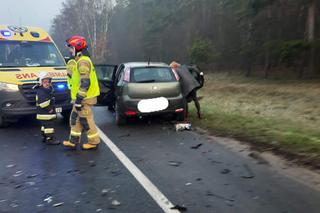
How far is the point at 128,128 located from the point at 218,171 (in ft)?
14.6

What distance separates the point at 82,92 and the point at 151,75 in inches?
124

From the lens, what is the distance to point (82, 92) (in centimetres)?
777

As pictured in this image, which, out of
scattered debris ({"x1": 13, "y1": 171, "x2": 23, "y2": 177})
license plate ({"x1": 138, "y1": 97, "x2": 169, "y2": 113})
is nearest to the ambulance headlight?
license plate ({"x1": 138, "y1": 97, "x2": 169, "y2": 113})

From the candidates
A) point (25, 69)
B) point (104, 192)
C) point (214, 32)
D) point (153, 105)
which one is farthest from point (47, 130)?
point (214, 32)

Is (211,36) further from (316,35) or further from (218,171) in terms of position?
(218,171)

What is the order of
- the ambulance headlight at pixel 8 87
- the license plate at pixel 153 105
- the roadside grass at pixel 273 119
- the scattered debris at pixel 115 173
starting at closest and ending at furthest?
1. the scattered debris at pixel 115 173
2. the roadside grass at pixel 273 119
3. the ambulance headlight at pixel 8 87
4. the license plate at pixel 153 105

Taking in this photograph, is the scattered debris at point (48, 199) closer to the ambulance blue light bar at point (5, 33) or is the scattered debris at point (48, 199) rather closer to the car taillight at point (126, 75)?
A: the car taillight at point (126, 75)

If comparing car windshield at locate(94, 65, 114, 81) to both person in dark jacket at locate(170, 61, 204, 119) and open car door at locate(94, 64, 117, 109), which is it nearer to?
open car door at locate(94, 64, 117, 109)

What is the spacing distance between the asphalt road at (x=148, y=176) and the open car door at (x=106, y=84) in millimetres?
3232

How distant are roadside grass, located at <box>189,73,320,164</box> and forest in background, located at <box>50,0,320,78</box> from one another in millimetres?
2998

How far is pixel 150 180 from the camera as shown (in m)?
5.88

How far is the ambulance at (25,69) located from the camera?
10.0m

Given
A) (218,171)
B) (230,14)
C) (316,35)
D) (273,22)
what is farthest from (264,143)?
(230,14)

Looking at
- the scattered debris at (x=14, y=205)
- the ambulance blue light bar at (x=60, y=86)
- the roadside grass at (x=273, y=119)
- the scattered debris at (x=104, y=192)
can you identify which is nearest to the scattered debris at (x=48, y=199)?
the scattered debris at (x=14, y=205)
